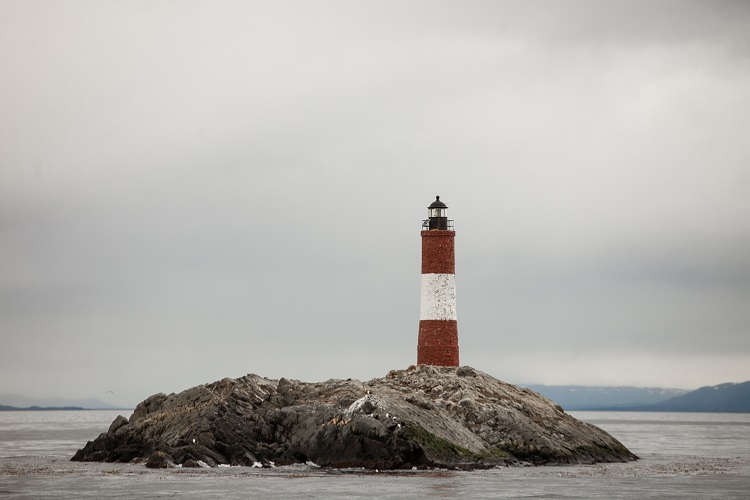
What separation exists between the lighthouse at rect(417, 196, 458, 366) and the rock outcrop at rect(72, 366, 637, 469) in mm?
3864

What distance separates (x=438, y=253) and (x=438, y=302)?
94.5 inches

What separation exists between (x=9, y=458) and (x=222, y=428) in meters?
13.4

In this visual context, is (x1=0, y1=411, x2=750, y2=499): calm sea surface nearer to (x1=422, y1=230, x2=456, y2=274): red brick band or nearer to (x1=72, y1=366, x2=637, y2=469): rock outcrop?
(x1=72, y1=366, x2=637, y2=469): rock outcrop

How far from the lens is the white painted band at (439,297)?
55.1 meters

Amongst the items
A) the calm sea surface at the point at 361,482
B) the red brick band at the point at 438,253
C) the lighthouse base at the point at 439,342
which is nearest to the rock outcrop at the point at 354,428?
the calm sea surface at the point at 361,482

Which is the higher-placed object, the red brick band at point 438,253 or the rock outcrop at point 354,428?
the red brick band at point 438,253

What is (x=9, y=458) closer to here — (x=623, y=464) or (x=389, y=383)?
(x=389, y=383)

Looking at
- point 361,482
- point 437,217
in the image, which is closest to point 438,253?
point 437,217

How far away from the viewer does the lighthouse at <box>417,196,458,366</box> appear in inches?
2170

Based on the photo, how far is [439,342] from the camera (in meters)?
55.2

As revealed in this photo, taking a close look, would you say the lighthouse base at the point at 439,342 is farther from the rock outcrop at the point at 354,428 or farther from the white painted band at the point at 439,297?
the rock outcrop at the point at 354,428

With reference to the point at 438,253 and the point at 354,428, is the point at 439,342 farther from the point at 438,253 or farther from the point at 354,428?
the point at 354,428

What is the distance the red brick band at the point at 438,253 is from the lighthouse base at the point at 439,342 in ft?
8.33

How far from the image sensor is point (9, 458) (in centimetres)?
5184
